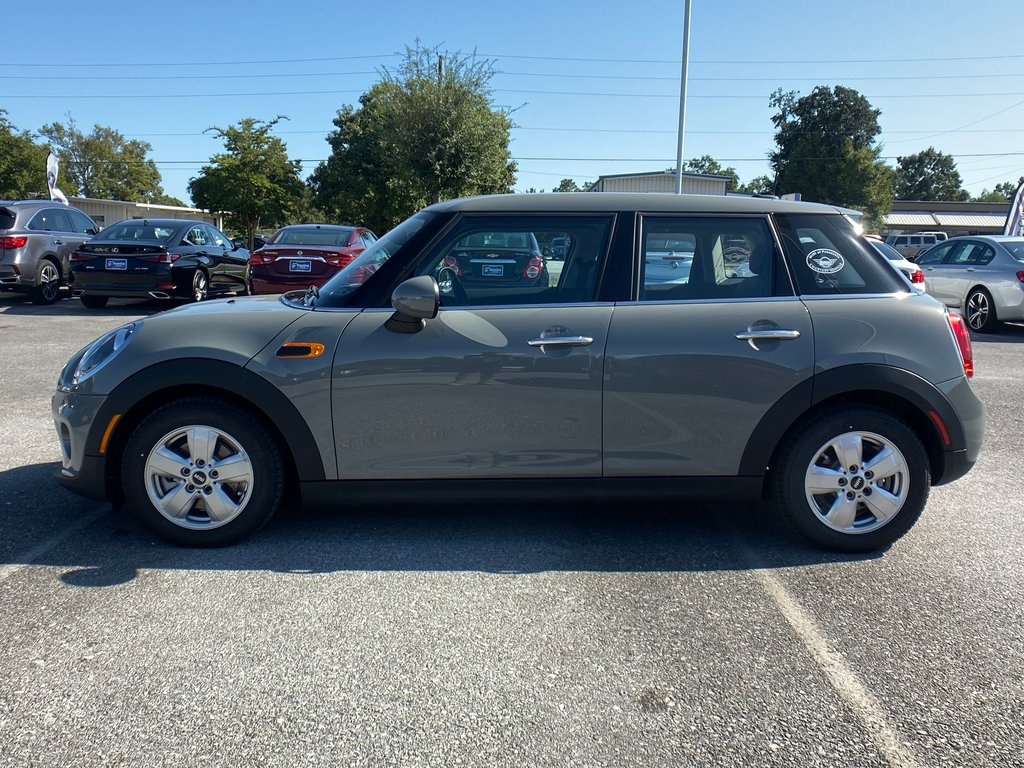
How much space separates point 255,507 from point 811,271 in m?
2.88

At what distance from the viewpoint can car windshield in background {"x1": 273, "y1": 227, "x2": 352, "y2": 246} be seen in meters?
12.3

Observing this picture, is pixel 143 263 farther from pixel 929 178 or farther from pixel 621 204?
pixel 929 178

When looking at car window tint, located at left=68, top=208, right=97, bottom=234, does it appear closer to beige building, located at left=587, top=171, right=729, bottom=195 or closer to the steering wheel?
the steering wheel

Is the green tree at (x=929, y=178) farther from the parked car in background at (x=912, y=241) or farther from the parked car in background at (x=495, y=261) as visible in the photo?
the parked car in background at (x=495, y=261)

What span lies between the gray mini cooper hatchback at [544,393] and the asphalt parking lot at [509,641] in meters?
0.31

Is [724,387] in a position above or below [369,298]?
below

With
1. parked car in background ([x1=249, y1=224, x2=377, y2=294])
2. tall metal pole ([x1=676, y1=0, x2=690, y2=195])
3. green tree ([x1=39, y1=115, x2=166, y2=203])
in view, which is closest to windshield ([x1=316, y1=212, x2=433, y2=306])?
parked car in background ([x1=249, y1=224, x2=377, y2=294])

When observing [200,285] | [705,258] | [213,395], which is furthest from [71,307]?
[705,258]

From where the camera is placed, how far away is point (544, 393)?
3592 mm

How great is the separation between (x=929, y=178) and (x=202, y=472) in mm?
104493

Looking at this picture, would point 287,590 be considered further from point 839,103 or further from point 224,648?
point 839,103

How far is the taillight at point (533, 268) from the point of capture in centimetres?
380

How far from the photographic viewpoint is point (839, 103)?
6544 centimetres

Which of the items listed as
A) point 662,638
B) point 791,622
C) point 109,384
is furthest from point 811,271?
point 109,384
